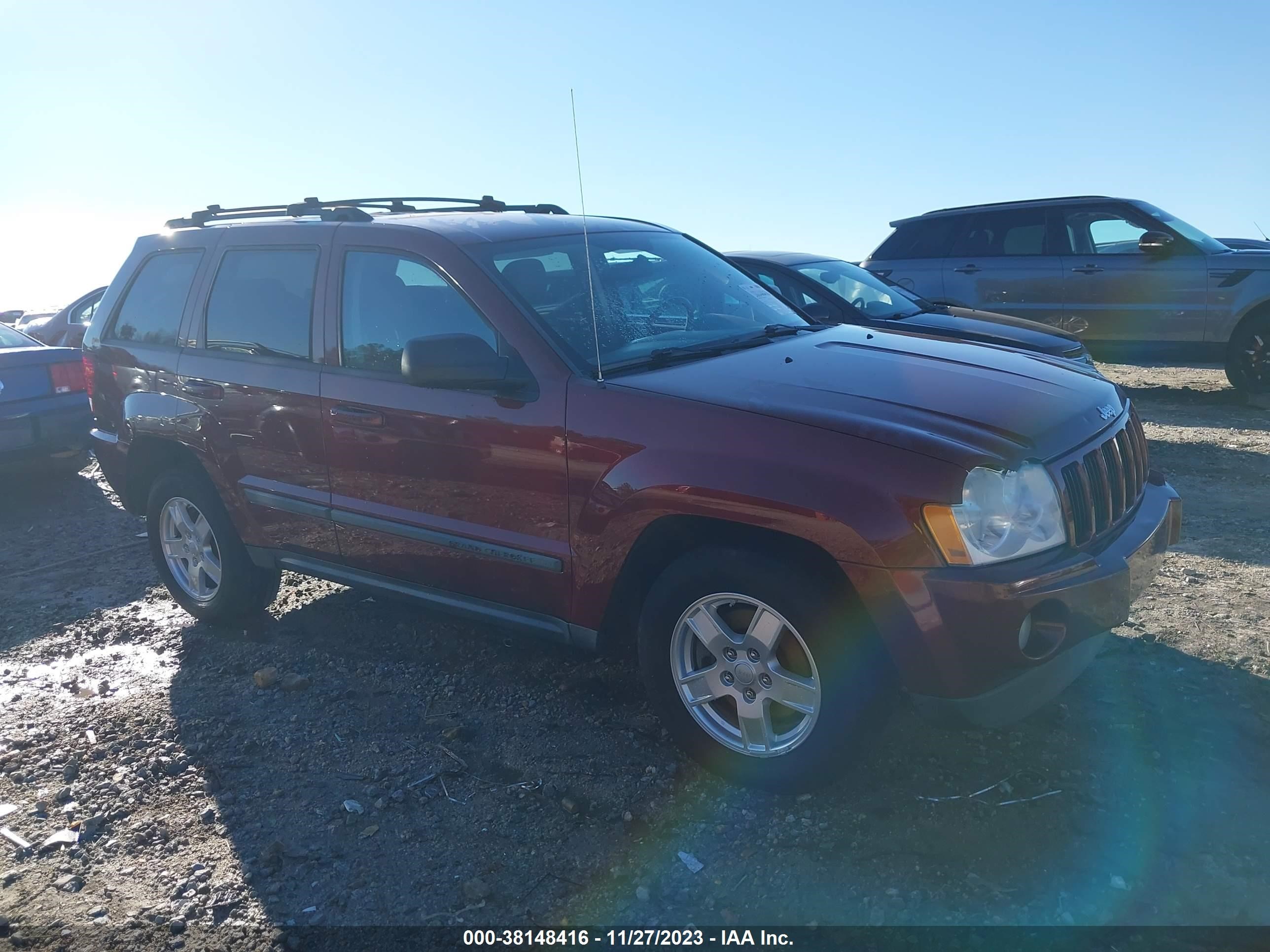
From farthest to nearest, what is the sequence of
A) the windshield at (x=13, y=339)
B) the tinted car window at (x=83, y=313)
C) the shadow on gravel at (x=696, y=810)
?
the tinted car window at (x=83, y=313) → the windshield at (x=13, y=339) → the shadow on gravel at (x=696, y=810)

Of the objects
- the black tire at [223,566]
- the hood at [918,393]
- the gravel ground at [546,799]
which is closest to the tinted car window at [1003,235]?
the gravel ground at [546,799]

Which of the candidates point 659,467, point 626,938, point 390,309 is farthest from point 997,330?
point 626,938

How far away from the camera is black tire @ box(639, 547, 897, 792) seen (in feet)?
9.93

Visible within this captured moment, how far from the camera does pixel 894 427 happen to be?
2.99 meters

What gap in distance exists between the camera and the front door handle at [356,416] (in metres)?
3.99

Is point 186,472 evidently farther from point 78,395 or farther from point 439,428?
point 78,395

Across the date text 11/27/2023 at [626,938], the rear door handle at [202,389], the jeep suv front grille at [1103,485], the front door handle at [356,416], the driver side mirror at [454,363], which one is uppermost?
the driver side mirror at [454,363]

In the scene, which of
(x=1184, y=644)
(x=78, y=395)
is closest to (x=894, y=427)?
(x=1184, y=644)

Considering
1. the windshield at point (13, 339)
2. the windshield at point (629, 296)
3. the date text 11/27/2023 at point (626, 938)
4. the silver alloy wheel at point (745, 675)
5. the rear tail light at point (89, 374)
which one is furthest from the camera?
the windshield at point (13, 339)

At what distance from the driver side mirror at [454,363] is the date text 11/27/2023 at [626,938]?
5.66 feet

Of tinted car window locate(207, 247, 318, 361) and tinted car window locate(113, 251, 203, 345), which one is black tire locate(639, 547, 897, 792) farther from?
tinted car window locate(113, 251, 203, 345)

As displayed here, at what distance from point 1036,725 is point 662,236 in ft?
8.50

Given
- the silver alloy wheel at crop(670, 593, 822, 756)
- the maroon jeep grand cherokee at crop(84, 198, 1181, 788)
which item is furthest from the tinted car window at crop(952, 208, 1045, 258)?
the silver alloy wheel at crop(670, 593, 822, 756)

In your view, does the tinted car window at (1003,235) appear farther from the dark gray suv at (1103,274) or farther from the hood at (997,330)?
the hood at (997,330)
